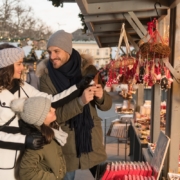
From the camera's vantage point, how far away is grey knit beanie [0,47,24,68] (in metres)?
2.32

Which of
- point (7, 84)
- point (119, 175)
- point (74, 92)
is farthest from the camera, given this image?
point (119, 175)

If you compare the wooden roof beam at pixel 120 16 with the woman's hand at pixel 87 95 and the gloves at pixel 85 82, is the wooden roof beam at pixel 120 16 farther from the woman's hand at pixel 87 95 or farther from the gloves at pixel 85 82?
the woman's hand at pixel 87 95

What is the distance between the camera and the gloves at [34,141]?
7.25ft

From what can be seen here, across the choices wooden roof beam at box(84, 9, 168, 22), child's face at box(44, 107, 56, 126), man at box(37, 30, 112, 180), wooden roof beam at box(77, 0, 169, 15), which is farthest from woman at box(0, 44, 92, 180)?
wooden roof beam at box(84, 9, 168, 22)

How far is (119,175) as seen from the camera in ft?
10.0

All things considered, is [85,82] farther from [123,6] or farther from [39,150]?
[123,6]

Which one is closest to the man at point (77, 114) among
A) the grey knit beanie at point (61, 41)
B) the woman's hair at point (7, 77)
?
the grey knit beanie at point (61, 41)

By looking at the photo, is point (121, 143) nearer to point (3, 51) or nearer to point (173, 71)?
point (173, 71)

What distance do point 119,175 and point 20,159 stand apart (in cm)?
109

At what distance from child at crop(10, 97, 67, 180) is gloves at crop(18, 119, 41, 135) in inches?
0.8

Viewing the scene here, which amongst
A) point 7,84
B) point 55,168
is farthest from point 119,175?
point 7,84

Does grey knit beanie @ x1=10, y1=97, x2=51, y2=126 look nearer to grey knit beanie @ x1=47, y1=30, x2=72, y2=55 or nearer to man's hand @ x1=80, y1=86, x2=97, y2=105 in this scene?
man's hand @ x1=80, y1=86, x2=97, y2=105

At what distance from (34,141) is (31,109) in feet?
0.73

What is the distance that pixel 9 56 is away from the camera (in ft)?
7.66
